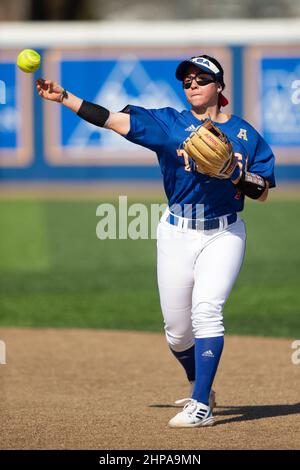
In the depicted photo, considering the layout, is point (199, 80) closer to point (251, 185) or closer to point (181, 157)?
point (181, 157)

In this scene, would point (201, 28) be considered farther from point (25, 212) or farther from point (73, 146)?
point (25, 212)

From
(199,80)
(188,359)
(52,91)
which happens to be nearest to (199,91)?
(199,80)

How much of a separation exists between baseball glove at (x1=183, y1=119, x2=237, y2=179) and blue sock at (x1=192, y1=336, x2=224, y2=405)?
35.4 inches

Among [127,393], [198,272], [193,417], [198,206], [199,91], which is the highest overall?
[199,91]

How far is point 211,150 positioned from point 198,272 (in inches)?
28.6

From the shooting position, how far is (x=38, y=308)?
11.1 metres

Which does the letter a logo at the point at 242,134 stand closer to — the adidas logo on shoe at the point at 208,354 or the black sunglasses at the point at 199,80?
the black sunglasses at the point at 199,80

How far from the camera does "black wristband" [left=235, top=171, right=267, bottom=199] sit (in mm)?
5672

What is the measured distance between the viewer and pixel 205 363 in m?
5.71

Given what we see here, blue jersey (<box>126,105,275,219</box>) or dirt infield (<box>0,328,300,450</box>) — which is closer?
dirt infield (<box>0,328,300,450</box>)

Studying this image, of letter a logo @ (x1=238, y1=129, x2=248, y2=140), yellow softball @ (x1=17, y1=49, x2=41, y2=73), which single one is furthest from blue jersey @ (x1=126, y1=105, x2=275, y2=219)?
yellow softball @ (x1=17, y1=49, x2=41, y2=73)

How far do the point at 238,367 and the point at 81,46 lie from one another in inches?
565

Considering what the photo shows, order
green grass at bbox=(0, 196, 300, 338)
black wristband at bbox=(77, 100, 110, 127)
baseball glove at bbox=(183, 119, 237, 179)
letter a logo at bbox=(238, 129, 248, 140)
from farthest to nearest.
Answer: green grass at bbox=(0, 196, 300, 338) → letter a logo at bbox=(238, 129, 248, 140) → black wristband at bbox=(77, 100, 110, 127) → baseball glove at bbox=(183, 119, 237, 179)

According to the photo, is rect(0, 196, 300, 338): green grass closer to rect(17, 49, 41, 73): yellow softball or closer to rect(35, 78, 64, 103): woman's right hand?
rect(35, 78, 64, 103): woman's right hand
